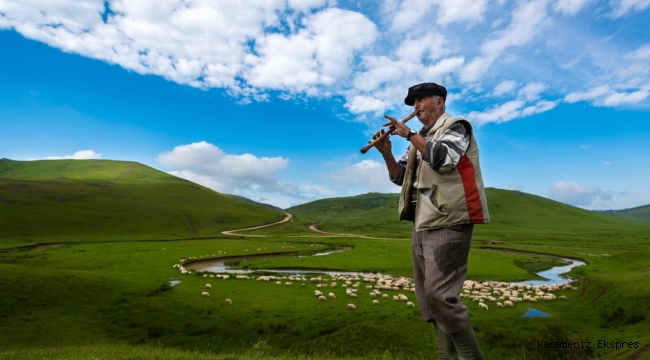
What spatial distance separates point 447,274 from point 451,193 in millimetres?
964

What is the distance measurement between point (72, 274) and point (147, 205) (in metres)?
111

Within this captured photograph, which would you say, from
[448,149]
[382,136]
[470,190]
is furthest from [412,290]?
[448,149]

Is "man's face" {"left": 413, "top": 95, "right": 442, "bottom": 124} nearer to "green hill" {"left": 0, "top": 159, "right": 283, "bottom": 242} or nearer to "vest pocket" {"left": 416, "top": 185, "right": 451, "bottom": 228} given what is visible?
"vest pocket" {"left": 416, "top": 185, "right": 451, "bottom": 228}

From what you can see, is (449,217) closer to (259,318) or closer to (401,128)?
(401,128)

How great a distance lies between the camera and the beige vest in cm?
408

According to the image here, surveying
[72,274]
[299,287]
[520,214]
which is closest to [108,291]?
[72,274]

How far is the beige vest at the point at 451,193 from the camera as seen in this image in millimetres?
4082

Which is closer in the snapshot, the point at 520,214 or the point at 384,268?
the point at 384,268

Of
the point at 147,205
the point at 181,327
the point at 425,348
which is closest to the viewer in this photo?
the point at 425,348

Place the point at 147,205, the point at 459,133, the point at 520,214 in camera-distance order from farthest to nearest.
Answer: the point at 520,214 < the point at 147,205 < the point at 459,133

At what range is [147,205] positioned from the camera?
423 ft

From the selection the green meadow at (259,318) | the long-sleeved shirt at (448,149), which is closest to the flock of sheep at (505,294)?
the green meadow at (259,318)

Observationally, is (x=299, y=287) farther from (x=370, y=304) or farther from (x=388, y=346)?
(x=388, y=346)

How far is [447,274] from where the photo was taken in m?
4.16
